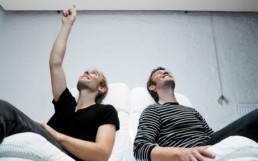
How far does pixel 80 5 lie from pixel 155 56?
913 mm

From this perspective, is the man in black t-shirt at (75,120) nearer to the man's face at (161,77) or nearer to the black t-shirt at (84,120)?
the black t-shirt at (84,120)

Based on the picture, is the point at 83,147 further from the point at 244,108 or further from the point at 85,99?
the point at 244,108

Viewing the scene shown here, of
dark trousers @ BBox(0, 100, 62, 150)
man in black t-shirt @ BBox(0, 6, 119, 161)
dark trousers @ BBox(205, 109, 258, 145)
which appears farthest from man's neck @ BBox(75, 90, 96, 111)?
dark trousers @ BBox(205, 109, 258, 145)

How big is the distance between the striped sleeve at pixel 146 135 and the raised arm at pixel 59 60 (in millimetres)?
593

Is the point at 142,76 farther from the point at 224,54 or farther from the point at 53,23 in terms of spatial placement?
the point at 53,23

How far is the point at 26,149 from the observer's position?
700 millimetres

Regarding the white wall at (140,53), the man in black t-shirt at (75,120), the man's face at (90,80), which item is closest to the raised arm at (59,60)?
the man in black t-shirt at (75,120)

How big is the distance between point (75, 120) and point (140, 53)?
1.31 meters

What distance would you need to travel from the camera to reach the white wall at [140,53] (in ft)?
7.57

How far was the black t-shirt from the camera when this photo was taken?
49.7 inches

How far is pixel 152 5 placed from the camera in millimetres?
2553

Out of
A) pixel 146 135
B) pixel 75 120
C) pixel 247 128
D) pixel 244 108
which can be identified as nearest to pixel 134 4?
pixel 244 108

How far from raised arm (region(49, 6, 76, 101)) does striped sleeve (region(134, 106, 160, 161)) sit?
59 cm

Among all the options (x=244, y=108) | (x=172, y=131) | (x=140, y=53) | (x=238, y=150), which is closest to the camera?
(x=238, y=150)
